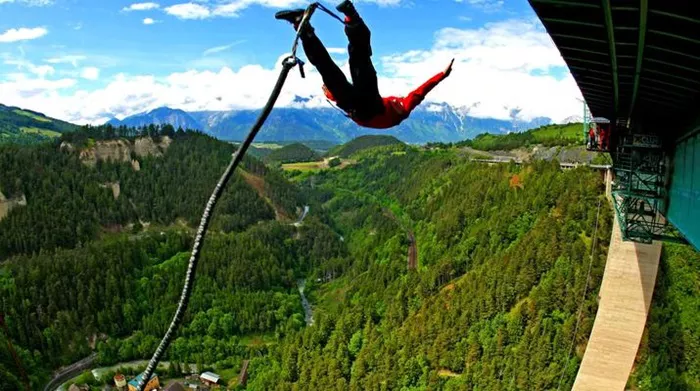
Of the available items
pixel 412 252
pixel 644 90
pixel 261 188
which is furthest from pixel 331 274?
pixel 644 90

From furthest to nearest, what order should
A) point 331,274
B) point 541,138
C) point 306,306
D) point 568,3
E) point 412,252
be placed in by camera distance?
point 541,138, point 331,274, point 306,306, point 412,252, point 568,3

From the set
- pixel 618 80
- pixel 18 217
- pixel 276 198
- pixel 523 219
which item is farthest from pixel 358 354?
pixel 276 198

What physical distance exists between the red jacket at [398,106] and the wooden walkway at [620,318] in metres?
30.3

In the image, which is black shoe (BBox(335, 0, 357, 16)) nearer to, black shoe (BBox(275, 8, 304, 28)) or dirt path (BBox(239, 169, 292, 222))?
black shoe (BBox(275, 8, 304, 28))

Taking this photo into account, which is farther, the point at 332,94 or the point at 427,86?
the point at 427,86

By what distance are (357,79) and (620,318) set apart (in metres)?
32.2

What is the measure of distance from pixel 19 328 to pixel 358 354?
151 ft

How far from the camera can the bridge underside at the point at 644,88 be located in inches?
268

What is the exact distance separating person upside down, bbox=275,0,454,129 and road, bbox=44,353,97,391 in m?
68.5

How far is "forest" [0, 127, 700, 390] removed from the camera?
37875 millimetres

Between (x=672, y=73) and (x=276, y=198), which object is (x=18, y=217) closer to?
(x=276, y=198)

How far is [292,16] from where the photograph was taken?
12.8 ft

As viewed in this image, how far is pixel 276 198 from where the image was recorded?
430 feet

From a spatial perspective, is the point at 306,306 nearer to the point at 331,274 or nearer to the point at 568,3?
the point at 331,274
